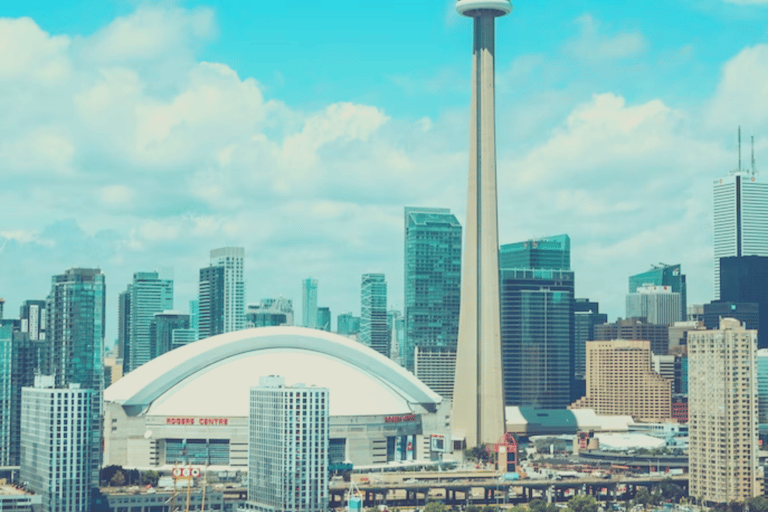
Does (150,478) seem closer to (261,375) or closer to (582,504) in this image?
(261,375)

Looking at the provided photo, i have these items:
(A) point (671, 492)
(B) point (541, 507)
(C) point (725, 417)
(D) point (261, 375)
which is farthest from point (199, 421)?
(C) point (725, 417)

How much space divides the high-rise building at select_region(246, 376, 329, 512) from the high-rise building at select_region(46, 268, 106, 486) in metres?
44.3

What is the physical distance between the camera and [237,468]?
553ft

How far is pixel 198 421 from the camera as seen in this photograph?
171000 millimetres

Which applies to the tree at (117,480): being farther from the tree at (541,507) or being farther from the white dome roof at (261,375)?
the tree at (541,507)

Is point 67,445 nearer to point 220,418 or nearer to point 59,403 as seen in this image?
point 59,403

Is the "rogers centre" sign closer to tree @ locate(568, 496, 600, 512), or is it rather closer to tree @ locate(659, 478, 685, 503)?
tree @ locate(568, 496, 600, 512)

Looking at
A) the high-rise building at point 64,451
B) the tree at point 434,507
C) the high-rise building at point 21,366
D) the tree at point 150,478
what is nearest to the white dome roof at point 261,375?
the high-rise building at point 21,366

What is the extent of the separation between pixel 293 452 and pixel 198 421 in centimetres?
3547

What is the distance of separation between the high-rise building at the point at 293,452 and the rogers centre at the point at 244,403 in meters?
28.4

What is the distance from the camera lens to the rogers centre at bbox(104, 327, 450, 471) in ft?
561

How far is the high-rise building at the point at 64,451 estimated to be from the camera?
13975 cm

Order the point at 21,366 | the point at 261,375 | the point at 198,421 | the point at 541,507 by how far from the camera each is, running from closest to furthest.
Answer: the point at 541,507
the point at 198,421
the point at 261,375
the point at 21,366

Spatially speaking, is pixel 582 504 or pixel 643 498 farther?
pixel 643 498
